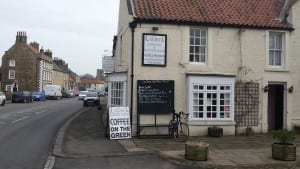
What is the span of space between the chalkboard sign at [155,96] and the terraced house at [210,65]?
1.7 inches

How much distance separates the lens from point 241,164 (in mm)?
12031

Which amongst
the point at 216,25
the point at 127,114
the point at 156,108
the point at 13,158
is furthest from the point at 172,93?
the point at 13,158

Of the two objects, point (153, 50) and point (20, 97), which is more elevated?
point (153, 50)

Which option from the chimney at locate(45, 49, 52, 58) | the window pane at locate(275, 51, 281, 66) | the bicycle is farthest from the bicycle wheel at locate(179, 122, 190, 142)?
the chimney at locate(45, 49, 52, 58)

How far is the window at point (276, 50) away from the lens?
20.1 meters

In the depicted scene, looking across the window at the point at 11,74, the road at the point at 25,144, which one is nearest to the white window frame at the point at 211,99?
the road at the point at 25,144

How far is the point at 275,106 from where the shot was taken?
20.9 meters

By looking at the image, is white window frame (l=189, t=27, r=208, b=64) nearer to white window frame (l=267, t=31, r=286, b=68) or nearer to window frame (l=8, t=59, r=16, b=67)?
white window frame (l=267, t=31, r=286, b=68)

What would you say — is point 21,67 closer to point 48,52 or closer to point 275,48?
point 48,52

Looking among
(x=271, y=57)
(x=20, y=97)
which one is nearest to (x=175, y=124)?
(x=271, y=57)

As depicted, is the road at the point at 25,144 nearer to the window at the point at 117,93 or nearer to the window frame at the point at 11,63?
the window at the point at 117,93

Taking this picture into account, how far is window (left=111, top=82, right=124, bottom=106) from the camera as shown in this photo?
19094 millimetres

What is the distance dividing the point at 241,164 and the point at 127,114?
6.61 m

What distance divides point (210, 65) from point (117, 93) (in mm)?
4418
